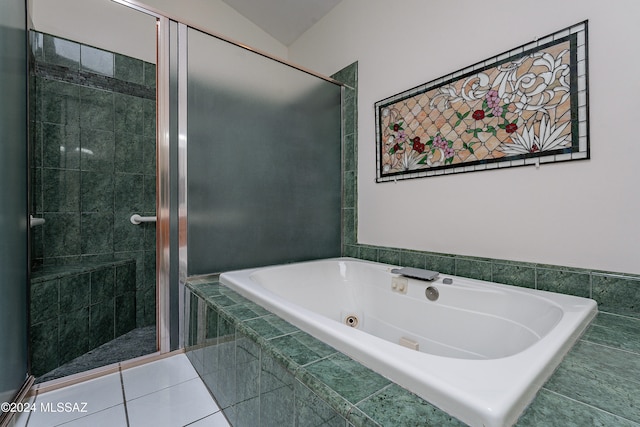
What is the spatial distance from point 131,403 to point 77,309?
3.32 ft

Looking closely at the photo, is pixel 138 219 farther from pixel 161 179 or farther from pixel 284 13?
pixel 284 13

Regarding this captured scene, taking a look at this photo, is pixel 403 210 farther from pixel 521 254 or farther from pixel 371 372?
pixel 371 372

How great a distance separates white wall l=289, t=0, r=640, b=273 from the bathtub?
0.23 metres

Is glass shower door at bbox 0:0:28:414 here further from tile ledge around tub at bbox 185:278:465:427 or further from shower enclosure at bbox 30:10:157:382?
tile ledge around tub at bbox 185:278:465:427

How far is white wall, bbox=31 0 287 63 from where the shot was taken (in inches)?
77.9

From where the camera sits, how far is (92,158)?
7.07ft

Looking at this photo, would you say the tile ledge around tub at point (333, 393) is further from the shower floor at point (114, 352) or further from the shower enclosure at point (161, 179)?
the shower floor at point (114, 352)

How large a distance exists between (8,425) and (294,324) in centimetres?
108

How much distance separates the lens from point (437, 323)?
140 cm

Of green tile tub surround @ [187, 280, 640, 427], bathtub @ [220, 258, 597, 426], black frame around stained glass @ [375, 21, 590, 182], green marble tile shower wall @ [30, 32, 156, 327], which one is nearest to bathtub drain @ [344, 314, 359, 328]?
bathtub @ [220, 258, 597, 426]

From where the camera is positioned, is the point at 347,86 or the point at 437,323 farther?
the point at 347,86

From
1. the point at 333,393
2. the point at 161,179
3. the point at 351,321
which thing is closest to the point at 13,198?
the point at 161,179

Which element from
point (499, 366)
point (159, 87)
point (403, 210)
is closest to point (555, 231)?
point (403, 210)

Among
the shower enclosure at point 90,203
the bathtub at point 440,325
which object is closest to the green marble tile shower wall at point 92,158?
the shower enclosure at point 90,203
